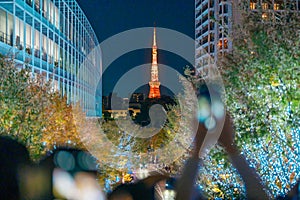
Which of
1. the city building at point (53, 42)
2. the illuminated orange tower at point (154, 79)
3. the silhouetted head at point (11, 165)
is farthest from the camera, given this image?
the illuminated orange tower at point (154, 79)

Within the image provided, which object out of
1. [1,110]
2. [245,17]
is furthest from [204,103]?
[1,110]

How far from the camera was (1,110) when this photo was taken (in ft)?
35.2

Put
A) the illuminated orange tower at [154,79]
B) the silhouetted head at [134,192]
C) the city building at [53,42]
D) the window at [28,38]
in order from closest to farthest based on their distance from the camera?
the silhouetted head at [134,192], the city building at [53,42], the window at [28,38], the illuminated orange tower at [154,79]

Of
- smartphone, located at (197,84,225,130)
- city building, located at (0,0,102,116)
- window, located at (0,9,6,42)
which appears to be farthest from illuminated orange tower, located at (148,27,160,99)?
smartphone, located at (197,84,225,130)

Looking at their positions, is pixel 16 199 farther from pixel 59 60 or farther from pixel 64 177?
pixel 59 60

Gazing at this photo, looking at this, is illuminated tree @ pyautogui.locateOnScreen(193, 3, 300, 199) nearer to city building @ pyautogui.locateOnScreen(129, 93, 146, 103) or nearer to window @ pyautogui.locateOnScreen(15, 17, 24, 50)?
window @ pyautogui.locateOnScreen(15, 17, 24, 50)

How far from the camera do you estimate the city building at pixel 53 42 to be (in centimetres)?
2255

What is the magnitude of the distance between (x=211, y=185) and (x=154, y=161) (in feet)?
53.7

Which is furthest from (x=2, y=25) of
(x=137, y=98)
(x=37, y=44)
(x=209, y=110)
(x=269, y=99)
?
(x=137, y=98)

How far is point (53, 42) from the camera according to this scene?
107 ft

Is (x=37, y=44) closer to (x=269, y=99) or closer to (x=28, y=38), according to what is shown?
(x=28, y=38)

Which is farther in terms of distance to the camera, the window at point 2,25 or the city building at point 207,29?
the city building at point 207,29

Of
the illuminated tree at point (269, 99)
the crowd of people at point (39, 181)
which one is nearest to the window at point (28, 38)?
the illuminated tree at point (269, 99)

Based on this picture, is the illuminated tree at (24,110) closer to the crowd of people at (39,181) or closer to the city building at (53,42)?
the city building at (53,42)
